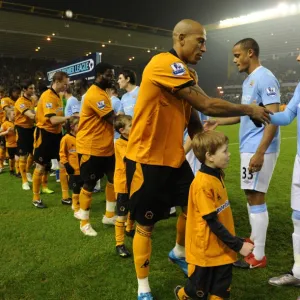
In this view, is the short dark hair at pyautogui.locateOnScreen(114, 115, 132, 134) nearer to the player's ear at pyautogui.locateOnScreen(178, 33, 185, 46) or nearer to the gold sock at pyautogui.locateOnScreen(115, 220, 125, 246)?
the gold sock at pyautogui.locateOnScreen(115, 220, 125, 246)

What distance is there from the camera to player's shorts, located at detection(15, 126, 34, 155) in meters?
7.04

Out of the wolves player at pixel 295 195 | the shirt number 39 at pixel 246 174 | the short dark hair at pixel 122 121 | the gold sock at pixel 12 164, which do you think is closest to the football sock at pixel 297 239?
the wolves player at pixel 295 195

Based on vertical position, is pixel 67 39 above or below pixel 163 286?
above

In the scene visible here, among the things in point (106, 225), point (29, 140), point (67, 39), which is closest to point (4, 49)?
point (67, 39)

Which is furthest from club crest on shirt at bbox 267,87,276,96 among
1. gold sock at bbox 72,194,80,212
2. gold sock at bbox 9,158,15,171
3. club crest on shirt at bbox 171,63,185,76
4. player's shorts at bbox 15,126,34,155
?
gold sock at bbox 9,158,15,171

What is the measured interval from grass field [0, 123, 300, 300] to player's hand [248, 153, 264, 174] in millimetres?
1034

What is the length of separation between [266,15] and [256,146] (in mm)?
37552

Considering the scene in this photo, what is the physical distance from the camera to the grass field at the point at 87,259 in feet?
9.93

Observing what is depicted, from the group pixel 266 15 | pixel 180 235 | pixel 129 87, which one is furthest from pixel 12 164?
pixel 266 15

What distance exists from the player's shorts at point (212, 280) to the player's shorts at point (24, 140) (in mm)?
5558

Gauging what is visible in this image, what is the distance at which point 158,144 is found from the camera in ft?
8.57

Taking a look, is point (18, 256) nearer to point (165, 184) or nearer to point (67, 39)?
point (165, 184)

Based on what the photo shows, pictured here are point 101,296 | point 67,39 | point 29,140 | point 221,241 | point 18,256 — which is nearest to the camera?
point 221,241

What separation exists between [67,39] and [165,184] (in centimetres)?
2769
